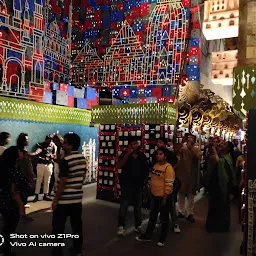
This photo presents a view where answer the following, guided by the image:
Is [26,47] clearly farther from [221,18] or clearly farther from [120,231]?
[120,231]

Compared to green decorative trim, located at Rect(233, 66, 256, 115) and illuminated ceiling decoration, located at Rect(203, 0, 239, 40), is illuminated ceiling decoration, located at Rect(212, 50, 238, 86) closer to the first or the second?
illuminated ceiling decoration, located at Rect(203, 0, 239, 40)

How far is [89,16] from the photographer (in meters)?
14.4

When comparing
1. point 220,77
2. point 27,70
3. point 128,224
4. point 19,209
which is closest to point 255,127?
point 19,209

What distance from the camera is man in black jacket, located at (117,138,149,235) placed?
5.54 metres

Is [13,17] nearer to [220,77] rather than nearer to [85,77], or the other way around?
[85,77]

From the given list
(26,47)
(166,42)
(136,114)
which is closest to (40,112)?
(26,47)

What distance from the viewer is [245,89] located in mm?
4289

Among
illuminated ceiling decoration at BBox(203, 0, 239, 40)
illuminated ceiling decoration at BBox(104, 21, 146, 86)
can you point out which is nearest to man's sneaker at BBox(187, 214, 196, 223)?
illuminated ceiling decoration at BBox(203, 0, 239, 40)

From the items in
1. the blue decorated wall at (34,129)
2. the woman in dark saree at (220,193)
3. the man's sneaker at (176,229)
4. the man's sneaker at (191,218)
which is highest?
the blue decorated wall at (34,129)

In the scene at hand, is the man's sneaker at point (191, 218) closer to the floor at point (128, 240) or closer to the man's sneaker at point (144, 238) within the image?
the floor at point (128, 240)

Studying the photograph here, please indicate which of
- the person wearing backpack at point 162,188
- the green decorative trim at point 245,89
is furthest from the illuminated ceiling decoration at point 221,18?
the person wearing backpack at point 162,188

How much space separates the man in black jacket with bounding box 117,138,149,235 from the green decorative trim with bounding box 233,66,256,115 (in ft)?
6.62

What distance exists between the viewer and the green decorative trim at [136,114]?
25.2 feet

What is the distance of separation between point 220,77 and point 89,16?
828 centimetres
